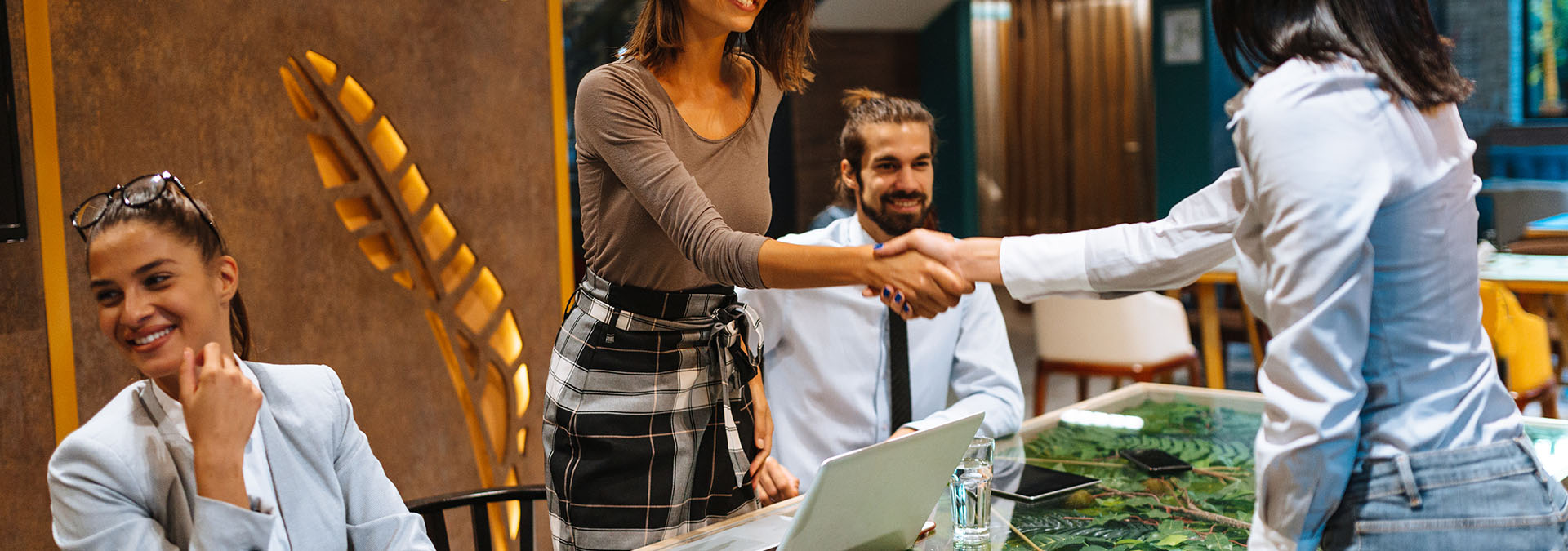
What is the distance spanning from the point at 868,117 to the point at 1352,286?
1.58 m

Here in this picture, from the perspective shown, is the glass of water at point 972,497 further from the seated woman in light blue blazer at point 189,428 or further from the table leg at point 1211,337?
the table leg at point 1211,337

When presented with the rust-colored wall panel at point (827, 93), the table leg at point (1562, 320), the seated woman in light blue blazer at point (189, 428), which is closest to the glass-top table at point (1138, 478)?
the seated woman in light blue blazer at point (189, 428)

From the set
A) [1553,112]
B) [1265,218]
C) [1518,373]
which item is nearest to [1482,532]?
[1265,218]

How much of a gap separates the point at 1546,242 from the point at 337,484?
203 inches

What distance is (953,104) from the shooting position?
28.0ft

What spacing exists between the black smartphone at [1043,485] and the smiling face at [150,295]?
1015 mm

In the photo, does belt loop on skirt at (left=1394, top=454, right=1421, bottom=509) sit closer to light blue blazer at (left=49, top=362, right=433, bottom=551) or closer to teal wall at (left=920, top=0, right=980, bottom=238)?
light blue blazer at (left=49, top=362, right=433, bottom=551)

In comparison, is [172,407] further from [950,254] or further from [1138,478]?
[1138,478]

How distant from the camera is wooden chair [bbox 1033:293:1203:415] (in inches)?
169

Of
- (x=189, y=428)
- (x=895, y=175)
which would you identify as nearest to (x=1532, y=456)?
(x=189, y=428)

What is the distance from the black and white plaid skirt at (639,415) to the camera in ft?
5.55

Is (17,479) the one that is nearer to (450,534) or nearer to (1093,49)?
(450,534)

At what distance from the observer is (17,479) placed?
87.1 inches

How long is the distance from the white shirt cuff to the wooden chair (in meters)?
A: 3.00
